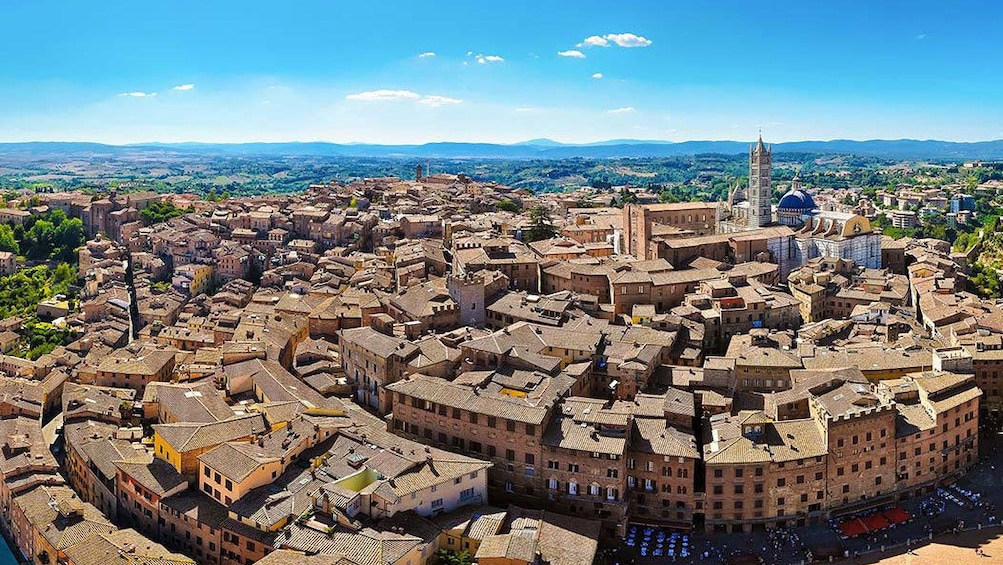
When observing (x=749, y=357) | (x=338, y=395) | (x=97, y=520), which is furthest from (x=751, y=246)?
(x=97, y=520)

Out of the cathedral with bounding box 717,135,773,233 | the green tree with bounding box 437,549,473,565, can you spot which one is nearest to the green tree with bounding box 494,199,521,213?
the cathedral with bounding box 717,135,773,233

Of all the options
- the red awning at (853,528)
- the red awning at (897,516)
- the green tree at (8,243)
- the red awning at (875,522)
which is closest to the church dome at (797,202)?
the red awning at (897,516)

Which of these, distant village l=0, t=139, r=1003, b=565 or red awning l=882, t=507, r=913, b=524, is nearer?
distant village l=0, t=139, r=1003, b=565

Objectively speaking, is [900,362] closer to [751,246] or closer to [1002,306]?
[1002,306]

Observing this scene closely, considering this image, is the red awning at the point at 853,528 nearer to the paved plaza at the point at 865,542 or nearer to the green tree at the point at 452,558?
the paved plaza at the point at 865,542

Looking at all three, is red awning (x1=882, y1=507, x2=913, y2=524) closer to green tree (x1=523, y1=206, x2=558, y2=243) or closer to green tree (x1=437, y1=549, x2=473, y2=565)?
green tree (x1=437, y1=549, x2=473, y2=565)

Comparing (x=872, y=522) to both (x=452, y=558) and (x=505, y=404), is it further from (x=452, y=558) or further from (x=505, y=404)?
(x=452, y=558)

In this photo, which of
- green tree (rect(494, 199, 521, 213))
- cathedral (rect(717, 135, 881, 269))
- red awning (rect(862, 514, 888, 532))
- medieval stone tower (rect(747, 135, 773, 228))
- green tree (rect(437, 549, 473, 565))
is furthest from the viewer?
green tree (rect(494, 199, 521, 213))
